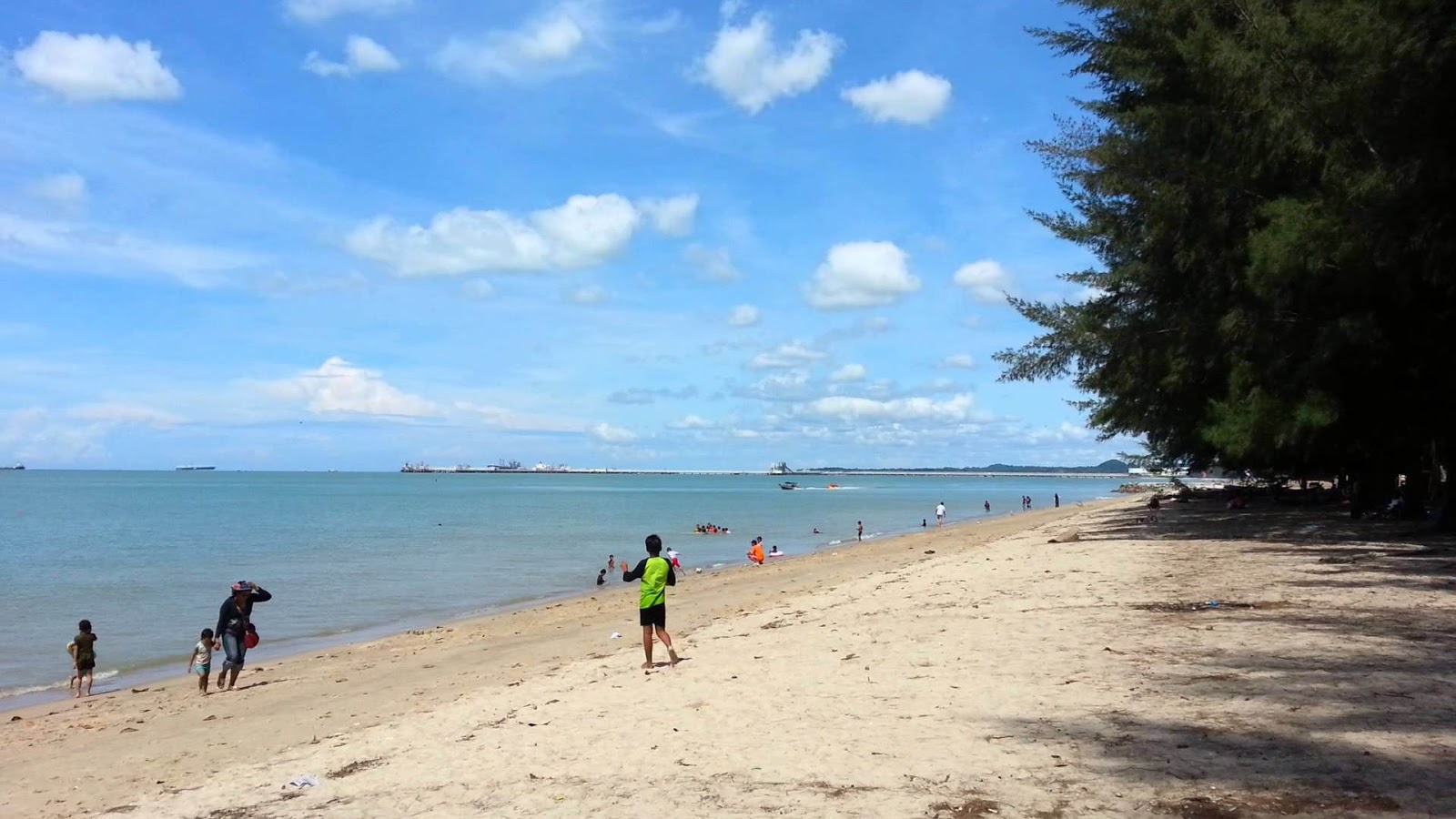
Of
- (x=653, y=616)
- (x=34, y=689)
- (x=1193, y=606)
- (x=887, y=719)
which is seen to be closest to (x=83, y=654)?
(x=34, y=689)

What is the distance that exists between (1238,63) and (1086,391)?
11203 mm

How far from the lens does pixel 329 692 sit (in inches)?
595

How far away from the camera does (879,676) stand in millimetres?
9930

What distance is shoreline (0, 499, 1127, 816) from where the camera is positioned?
35.5ft

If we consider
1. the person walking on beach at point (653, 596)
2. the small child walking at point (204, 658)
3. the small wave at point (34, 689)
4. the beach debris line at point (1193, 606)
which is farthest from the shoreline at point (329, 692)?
the beach debris line at point (1193, 606)

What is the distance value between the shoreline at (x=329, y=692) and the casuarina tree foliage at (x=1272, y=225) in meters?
9.30

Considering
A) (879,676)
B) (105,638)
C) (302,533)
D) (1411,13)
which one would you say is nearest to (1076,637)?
(879,676)

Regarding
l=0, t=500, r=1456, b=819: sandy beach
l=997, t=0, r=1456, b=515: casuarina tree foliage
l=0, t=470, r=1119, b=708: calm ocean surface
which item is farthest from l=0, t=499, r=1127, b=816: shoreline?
l=997, t=0, r=1456, b=515: casuarina tree foliage

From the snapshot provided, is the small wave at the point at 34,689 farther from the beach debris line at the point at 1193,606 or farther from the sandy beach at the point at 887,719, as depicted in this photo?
the beach debris line at the point at 1193,606

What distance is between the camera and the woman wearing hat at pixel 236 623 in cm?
1517

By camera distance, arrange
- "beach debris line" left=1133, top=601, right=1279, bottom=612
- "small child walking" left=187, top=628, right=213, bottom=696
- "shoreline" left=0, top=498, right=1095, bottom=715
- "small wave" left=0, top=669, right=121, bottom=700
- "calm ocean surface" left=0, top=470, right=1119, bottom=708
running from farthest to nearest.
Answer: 1. "calm ocean surface" left=0, top=470, right=1119, bottom=708
2. "small wave" left=0, top=669, right=121, bottom=700
3. "shoreline" left=0, top=498, right=1095, bottom=715
4. "small child walking" left=187, top=628, right=213, bottom=696
5. "beach debris line" left=1133, top=601, right=1279, bottom=612

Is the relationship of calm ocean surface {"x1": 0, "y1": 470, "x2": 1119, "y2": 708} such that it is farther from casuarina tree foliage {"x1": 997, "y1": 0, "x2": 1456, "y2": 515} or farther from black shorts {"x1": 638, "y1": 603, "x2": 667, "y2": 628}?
casuarina tree foliage {"x1": 997, "y1": 0, "x2": 1456, "y2": 515}

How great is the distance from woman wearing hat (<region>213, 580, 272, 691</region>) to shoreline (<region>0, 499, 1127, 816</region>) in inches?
17.3

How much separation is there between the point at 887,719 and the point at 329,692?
32.8 feet
